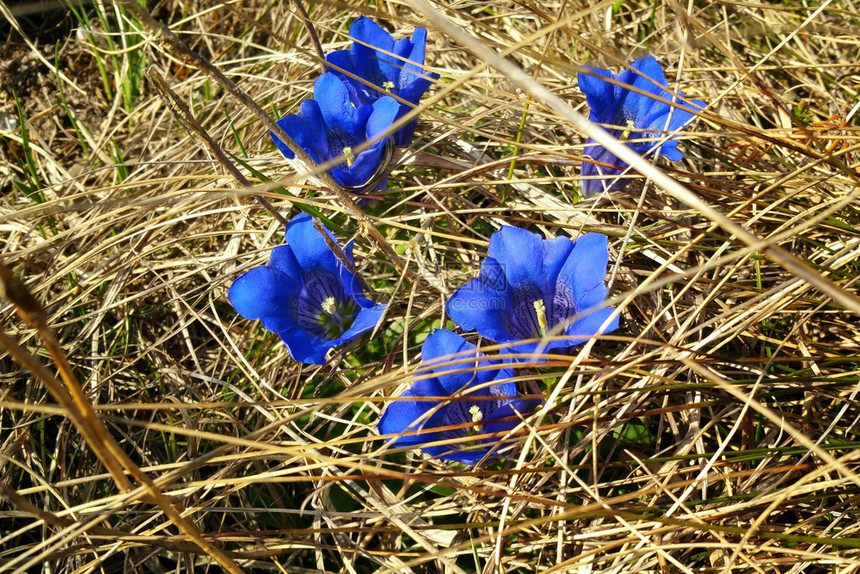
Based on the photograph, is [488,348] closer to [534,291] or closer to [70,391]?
Result: [534,291]

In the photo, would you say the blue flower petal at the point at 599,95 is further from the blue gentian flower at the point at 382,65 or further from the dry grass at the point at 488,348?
the blue gentian flower at the point at 382,65

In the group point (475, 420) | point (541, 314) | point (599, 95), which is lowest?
point (475, 420)

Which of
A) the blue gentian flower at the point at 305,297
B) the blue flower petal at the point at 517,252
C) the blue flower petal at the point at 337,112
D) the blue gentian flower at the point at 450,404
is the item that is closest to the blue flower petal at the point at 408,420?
the blue gentian flower at the point at 450,404

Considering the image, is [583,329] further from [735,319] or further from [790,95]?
[790,95]

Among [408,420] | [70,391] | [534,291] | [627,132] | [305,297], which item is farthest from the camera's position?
[627,132]

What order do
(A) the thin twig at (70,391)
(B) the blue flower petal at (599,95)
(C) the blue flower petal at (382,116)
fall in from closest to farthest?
(A) the thin twig at (70,391)
(C) the blue flower petal at (382,116)
(B) the blue flower petal at (599,95)

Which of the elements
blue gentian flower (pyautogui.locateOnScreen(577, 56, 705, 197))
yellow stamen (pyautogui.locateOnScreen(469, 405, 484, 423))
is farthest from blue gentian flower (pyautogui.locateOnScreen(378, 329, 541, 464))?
blue gentian flower (pyautogui.locateOnScreen(577, 56, 705, 197))

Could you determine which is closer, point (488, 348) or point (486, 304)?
point (488, 348)

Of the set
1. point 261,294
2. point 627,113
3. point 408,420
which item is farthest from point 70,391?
point 627,113
